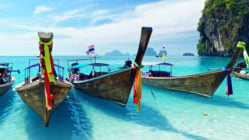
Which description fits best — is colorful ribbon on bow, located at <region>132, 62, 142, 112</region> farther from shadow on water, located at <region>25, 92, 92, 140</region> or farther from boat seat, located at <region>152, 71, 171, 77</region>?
boat seat, located at <region>152, 71, 171, 77</region>

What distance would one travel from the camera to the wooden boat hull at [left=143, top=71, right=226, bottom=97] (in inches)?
412

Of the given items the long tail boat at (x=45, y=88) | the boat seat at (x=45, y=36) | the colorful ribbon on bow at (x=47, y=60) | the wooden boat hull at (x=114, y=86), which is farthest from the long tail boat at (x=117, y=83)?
the boat seat at (x=45, y=36)

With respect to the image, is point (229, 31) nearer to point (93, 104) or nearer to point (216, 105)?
point (216, 105)

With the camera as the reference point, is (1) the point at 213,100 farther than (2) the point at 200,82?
Yes

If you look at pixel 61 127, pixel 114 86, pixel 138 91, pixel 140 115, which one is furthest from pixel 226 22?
pixel 61 127

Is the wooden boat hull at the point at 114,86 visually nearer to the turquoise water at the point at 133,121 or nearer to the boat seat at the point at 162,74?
the turquoise water at the point at 133,121

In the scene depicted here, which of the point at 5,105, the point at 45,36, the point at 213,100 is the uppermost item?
the point at 45,36

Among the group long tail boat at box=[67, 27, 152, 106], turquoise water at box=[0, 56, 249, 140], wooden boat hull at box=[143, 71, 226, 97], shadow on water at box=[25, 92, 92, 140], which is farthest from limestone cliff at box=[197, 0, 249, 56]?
shadow on water at box=[25, 92, 92, 140]

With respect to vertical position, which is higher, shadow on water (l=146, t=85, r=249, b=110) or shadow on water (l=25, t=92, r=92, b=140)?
shadow on water (l=146, t=85, r=249, b=110)

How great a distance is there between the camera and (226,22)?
59219mm

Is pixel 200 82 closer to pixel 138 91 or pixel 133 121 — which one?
pixel 133 121

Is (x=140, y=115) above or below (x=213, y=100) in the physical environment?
below

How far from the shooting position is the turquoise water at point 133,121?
21.6 ft

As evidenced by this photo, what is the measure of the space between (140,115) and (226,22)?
64643mm
